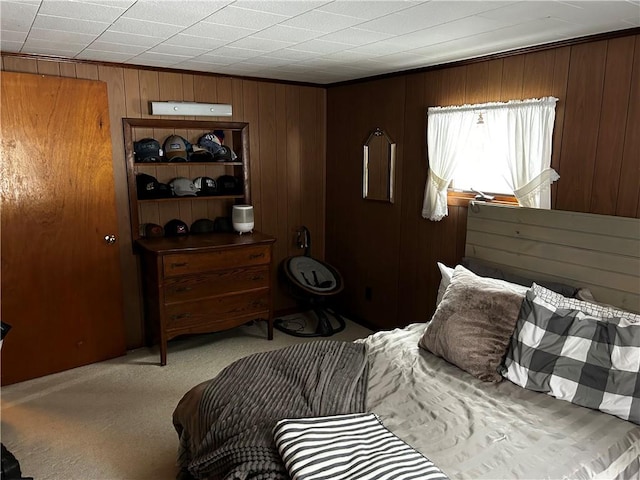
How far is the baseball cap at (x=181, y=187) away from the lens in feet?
12.8

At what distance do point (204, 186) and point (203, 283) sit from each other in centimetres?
87

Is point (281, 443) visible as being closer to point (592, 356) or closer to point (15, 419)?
point (592, 356)

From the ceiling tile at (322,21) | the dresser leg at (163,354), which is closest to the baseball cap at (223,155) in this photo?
the dresser leg at (163,354)

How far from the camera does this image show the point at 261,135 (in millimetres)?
4309

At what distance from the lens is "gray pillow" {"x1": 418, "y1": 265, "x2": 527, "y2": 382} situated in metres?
2.31

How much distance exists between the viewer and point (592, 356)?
2.05 metres

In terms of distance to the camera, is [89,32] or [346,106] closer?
[89,32]

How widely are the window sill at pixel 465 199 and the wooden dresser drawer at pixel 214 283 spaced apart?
5.20 feet

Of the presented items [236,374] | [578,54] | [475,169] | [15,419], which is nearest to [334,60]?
[475,169]

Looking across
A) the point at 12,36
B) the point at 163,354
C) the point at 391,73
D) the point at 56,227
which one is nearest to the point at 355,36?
the point at 391,73

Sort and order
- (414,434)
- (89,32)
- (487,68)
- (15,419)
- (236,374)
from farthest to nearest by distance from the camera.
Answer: (487,68) < (15,419) < (89,32) < (236,374) < (414,434)

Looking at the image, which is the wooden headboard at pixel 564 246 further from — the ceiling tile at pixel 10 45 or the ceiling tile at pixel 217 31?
the ceiling tile at pixel 10 45

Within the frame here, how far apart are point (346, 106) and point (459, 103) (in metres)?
1.31

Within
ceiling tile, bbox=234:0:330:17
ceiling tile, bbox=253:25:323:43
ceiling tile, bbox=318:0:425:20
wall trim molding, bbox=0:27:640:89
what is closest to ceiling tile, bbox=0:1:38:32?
wall trim molding, bbox=0:27:640:89
